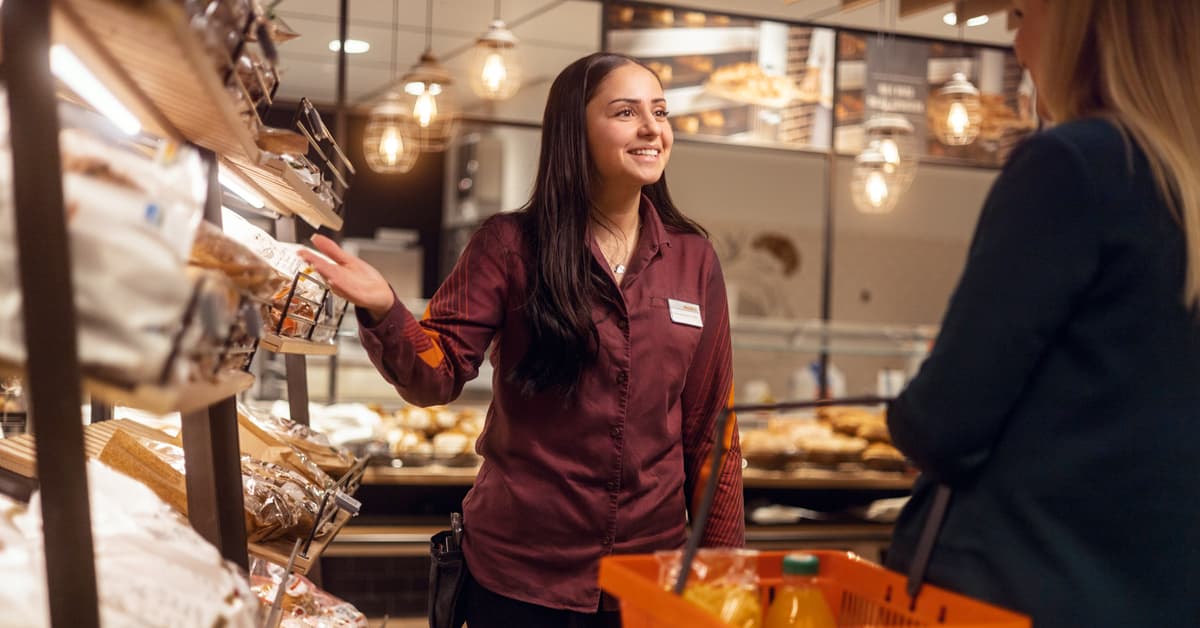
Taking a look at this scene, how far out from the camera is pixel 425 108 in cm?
539

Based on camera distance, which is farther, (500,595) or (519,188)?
(519,188)


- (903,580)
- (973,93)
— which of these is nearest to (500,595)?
(903,580)

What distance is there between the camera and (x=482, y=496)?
2213 millimetres

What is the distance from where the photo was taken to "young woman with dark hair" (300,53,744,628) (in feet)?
6.98

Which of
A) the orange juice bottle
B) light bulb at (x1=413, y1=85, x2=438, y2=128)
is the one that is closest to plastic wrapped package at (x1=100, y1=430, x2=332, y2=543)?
the orange juice bottle

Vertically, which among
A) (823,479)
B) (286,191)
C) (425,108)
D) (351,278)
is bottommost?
(823,479)

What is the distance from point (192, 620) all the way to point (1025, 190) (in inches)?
35.5

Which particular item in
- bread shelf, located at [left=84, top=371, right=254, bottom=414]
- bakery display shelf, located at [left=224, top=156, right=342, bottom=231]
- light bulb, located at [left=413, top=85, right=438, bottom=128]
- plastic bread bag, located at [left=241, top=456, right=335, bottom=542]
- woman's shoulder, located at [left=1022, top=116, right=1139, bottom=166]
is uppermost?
light bulb, located at [left=413, top=85, right=438, bottom=128]

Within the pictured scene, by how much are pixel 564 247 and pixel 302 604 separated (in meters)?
0.77

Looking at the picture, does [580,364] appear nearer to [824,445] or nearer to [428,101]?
[824,445]

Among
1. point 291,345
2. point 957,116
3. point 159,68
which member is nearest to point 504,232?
point 291,345

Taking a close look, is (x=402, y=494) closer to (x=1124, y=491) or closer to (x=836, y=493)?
(x=836, y=493)

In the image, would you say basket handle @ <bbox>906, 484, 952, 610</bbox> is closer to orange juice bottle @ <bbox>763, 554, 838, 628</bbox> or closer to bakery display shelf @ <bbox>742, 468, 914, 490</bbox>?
orange juice bottle @ <bbox>763, 554, 838, 628</bbox>

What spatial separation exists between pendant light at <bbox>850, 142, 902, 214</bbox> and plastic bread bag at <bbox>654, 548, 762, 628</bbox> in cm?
459
